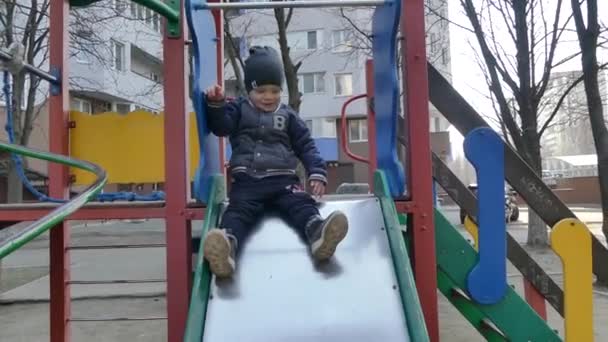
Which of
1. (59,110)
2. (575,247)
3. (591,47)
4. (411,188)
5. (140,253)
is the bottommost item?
(140,253)

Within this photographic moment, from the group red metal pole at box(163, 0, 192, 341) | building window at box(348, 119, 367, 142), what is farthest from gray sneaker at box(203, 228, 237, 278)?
building window at box(348, 119, 367, 142)

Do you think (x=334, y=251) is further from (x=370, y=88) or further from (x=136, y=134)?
(x=370, y=88)

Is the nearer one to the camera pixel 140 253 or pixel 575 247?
pixel 575 247

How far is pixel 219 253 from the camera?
7.48ft

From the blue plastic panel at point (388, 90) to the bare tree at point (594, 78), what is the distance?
5.24 metres

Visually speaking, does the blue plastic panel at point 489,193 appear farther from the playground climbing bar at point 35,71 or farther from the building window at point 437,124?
the building window at point 437,124

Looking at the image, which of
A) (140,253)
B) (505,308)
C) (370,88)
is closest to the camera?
(505,308)

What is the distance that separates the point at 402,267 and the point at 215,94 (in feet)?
3.71

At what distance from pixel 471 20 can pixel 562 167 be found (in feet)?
148

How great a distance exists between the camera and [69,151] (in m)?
3.36

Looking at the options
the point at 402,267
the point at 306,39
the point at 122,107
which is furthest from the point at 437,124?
the point at 402,267

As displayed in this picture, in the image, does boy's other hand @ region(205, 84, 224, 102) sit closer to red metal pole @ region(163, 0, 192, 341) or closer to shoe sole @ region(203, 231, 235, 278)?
red metal pole @ region(163, 0, 192, 341)

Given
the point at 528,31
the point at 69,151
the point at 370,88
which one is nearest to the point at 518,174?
the point at 370,88

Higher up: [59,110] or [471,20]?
[471,20]
